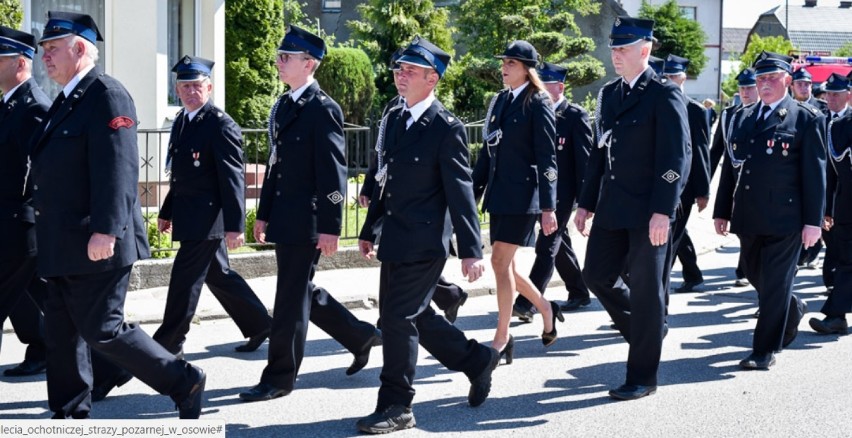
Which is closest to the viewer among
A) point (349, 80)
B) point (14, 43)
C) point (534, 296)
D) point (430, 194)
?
point (430, 194)

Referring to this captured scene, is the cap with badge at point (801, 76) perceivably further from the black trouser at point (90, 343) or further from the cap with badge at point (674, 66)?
the black trouser at point (90, 343)

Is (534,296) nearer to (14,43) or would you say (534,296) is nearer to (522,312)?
(522,312)

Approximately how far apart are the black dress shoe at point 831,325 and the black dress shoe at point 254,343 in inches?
159

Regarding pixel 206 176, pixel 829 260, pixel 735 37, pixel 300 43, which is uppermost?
pixel 735 37

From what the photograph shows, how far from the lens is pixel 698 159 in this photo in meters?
9.05

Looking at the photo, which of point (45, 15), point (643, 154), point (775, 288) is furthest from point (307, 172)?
point (45, 15)

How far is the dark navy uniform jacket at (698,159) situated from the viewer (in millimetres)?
8977

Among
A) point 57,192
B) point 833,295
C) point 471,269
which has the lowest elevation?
point 833,295

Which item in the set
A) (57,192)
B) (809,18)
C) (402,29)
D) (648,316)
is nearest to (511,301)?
(648,316)

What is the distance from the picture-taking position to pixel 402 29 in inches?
1121

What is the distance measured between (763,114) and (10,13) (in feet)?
23.2

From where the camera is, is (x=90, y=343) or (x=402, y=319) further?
(x=402, y=319)

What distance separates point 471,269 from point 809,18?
299 ft

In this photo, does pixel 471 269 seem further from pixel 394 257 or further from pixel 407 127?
pixel 407 127
